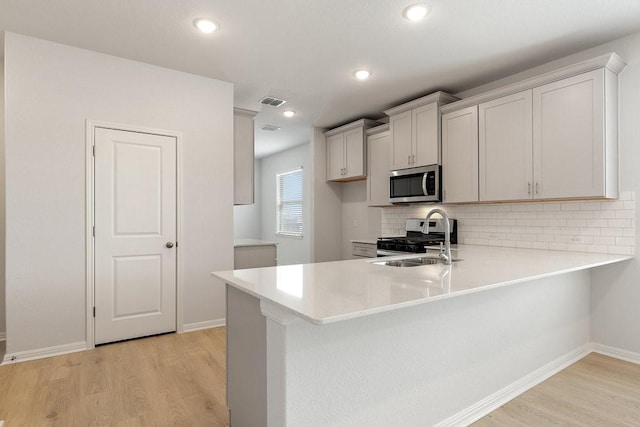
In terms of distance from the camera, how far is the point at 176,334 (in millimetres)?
3465

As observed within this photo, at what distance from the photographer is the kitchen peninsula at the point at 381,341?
1.41 m

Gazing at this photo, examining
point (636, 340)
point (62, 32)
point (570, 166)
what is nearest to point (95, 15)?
point (62, 32)

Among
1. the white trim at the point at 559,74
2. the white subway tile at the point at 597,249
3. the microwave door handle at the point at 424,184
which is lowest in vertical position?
the white subway tile at the point at 597,249

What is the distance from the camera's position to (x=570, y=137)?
2.86 meters

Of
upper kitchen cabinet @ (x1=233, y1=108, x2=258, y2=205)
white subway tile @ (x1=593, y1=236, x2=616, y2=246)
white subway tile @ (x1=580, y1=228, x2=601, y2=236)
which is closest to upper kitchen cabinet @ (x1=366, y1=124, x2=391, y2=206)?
upper kitchen cabinet @ (x1=233, y1=108, x2=258, y2=205)

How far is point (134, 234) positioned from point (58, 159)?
0.86 m

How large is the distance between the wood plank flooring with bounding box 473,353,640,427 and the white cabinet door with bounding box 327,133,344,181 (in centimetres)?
366

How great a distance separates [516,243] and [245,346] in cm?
287

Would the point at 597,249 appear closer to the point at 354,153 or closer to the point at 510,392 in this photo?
the point at 510,392

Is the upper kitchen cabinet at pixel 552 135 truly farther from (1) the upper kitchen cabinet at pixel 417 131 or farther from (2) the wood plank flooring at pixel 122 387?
(2) the wood plank flooring at pixel 122 387

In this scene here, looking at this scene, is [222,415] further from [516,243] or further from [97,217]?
[516,243]

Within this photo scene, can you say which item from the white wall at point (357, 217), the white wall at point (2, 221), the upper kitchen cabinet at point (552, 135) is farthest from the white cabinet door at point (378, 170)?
the white wall at point (2, 221)

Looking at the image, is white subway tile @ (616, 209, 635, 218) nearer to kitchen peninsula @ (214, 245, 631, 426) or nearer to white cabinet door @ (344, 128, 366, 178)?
kitchen peninsula @ (214, 245, 631, 426)

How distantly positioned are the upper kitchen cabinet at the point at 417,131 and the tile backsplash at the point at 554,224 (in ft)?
2.26
